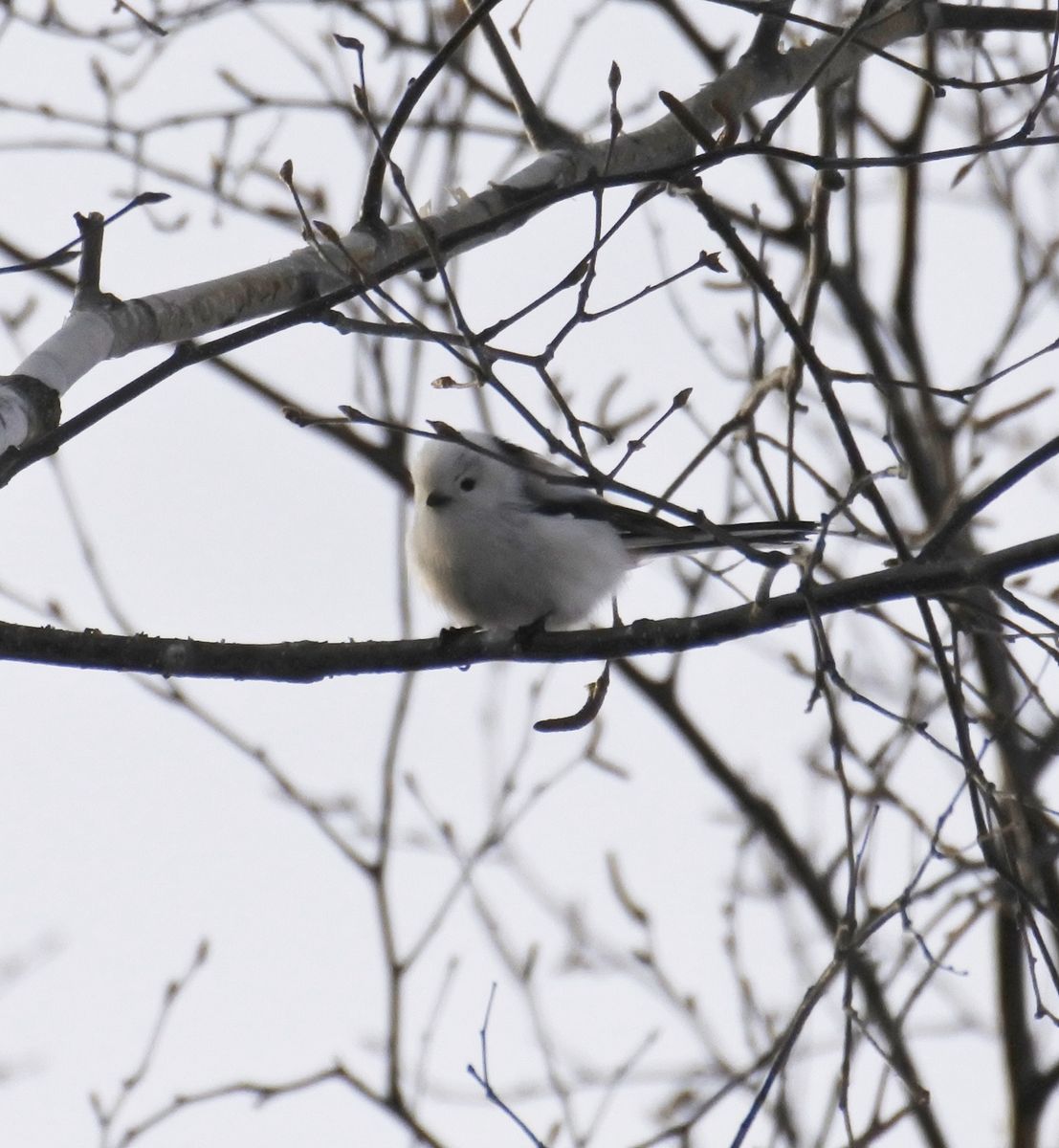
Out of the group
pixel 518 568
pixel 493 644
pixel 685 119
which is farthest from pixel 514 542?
pixel 685 119

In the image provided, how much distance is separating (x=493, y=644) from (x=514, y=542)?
1.27 meters

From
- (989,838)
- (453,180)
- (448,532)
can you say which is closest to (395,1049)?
(448,532)

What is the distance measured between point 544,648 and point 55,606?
7.75ft

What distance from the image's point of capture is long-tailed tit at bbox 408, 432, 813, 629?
14.2ft

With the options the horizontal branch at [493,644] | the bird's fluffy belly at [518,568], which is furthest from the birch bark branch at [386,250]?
the bird's fluffy belly at [518,568]

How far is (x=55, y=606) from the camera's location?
16.2 ft

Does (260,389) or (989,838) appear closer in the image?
(989,838)

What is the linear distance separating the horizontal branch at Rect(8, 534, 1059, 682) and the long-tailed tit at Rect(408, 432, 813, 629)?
116 cm

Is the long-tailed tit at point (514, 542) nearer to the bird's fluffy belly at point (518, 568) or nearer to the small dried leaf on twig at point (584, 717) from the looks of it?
the bird's fluffy belly at point (518, 568)

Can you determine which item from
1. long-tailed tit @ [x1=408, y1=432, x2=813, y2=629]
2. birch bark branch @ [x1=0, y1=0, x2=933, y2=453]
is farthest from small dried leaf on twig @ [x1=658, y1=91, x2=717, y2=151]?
long-tailed tit @ [x1=408, y1=432, x2=813, y2=629]

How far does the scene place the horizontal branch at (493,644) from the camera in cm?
266

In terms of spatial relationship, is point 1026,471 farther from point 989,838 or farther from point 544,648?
point 544,648

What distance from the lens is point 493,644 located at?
3100 mm

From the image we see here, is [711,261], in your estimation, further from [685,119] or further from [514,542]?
[514,542]
